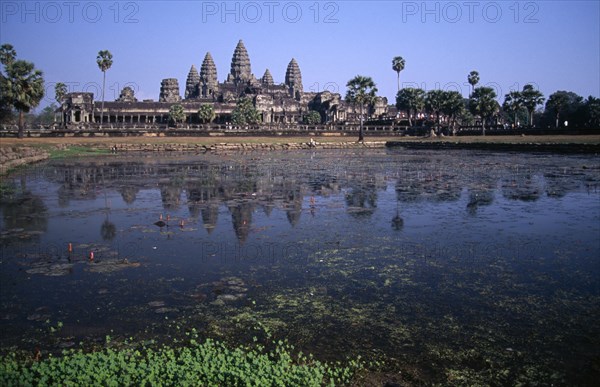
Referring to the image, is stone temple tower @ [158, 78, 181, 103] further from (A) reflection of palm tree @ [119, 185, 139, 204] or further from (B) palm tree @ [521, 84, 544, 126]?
(A) reflection of palm tree @ [119, 185, 139, 204]

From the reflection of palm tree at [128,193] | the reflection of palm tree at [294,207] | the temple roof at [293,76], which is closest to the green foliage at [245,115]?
the temple roof at [293,76]

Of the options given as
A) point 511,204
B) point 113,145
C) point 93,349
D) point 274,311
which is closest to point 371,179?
point 511,204

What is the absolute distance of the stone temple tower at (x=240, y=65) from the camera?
151375 millimetres

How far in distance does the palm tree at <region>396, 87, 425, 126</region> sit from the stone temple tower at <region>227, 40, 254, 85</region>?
4639 cm

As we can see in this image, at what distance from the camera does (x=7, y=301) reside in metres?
8.09

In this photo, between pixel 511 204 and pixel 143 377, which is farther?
pixel 511 204

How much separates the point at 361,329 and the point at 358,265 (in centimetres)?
319

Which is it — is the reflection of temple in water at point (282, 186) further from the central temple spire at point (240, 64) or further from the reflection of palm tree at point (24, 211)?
the central temple spire at point (240, 64)

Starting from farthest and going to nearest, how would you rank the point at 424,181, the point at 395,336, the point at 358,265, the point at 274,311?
the point at 424,181
the point at 358,265
the point at 274,311
the point at 395,336

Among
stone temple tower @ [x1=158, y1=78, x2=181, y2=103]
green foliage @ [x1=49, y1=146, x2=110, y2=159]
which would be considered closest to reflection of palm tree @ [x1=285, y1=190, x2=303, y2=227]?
green foliage @ [x1=49, y1=146, x2=110, y2=159]

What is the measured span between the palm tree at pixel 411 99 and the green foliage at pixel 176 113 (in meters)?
46.4

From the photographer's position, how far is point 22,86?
5681cm

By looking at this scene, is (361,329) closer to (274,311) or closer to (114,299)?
(274,311)

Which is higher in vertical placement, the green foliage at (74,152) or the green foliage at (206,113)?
the green foliage at (206,113)
